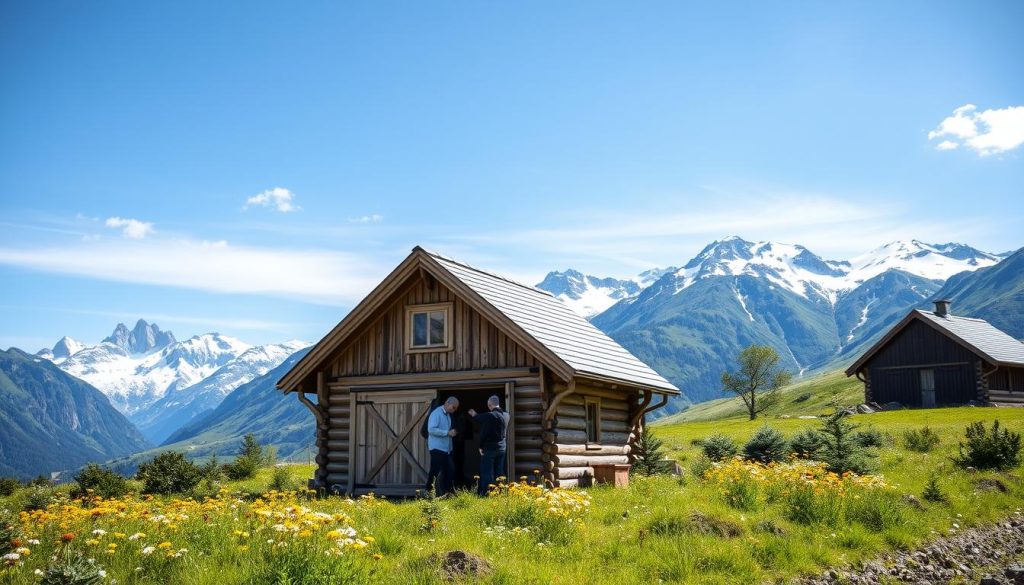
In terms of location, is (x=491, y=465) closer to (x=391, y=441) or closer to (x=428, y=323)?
(x=391, y=441)

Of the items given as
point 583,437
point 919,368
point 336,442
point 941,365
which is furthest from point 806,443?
point 919,368

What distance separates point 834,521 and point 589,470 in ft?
28.1

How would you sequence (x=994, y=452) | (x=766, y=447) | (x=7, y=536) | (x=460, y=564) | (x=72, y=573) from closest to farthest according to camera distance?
(x=72, y=573)
(x=7, y=536)
(x=460, y=564)
(x=994, y=452)
(x=766, y=447)

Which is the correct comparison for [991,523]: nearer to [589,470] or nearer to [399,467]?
[589,470]

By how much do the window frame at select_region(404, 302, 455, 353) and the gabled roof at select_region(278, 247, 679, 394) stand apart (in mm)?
804

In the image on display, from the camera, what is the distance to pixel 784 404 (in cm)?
13288

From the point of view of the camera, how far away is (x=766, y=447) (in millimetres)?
27328

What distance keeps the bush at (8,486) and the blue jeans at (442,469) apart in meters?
16.7

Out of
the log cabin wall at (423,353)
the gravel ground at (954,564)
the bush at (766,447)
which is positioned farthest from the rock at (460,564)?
the bush at (766,447)

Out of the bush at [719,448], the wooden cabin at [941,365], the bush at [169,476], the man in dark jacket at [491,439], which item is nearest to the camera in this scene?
the man in dark jacket at [491,439]

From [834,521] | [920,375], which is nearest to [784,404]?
[920,375]

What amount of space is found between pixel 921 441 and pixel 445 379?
1805 cm

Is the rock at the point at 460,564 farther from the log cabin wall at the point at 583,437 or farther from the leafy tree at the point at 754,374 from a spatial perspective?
the leafy tree at the point at 754,374

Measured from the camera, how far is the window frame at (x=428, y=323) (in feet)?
74.5
